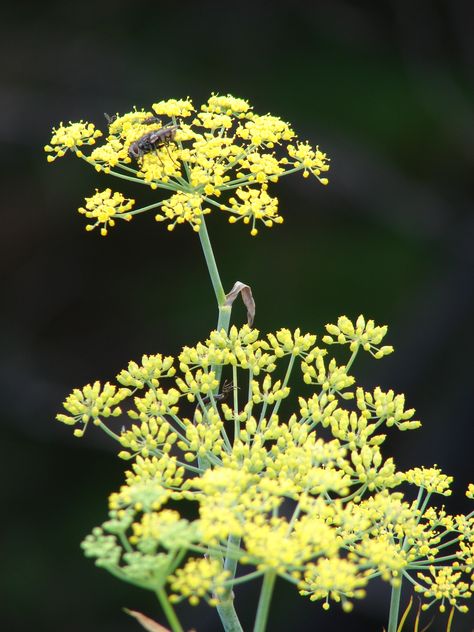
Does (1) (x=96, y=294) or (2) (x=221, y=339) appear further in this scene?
(1) (x=96, y=294)

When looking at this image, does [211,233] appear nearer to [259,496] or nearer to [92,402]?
[92,402]

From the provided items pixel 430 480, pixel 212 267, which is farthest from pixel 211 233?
pixel 430 480

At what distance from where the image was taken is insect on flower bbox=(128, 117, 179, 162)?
2091mm

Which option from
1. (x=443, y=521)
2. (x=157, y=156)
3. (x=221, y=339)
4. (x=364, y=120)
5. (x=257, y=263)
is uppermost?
(x=364, y=120)

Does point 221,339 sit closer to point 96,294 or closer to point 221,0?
point 96,294

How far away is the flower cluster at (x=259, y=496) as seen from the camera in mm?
1433

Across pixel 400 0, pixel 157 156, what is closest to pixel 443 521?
pixel 157 156

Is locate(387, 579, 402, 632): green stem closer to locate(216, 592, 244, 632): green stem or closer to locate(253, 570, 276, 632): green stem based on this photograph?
locate(216, 592, 244, 632): green stem

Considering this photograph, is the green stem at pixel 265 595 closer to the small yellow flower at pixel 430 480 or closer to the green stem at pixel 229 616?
the green stem at pixel 229 616

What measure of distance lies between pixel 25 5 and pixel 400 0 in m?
2.98

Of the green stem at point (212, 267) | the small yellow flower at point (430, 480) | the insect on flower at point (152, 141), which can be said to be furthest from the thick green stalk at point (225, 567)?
the small yellow flower at point (430, 480)

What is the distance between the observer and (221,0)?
24.5 feet

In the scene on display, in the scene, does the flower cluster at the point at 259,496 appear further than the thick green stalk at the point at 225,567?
No

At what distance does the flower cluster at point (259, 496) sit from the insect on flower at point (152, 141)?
47 cm
